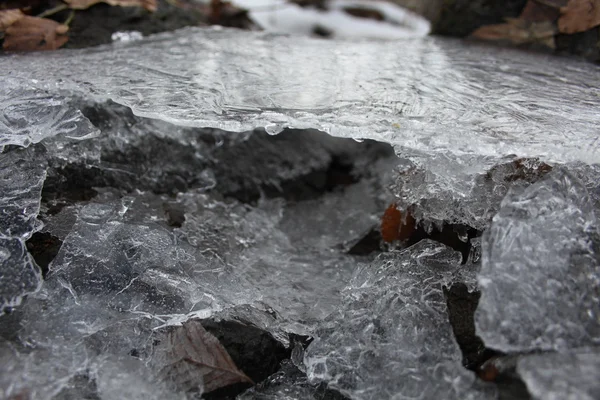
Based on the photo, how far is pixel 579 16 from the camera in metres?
2.33

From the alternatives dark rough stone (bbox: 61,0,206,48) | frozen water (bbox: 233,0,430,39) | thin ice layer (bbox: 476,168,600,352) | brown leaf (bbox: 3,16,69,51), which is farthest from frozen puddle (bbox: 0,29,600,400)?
frozen water (bbox: 233,0,430,39)

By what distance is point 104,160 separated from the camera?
74.4 inches

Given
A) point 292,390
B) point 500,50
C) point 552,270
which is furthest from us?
point 500,50

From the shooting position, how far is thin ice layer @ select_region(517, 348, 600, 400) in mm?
954

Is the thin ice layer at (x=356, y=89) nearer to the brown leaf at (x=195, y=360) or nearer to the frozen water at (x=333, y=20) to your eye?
the brown leaf at (x=195, y=360)

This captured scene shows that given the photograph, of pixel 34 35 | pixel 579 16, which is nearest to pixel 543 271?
pixel 579 16

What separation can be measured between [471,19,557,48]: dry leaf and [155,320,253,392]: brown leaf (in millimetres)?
2201

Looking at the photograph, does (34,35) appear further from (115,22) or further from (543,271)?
(543,271)

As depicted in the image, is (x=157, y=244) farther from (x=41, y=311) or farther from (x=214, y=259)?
(x=41, y=311)

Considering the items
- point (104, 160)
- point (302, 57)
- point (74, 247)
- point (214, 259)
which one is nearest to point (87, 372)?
point (74, 247)

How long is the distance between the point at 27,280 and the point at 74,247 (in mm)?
178

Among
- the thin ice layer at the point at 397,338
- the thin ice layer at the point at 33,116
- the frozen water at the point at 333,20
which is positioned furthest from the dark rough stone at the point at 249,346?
the frozen water at the point at 333,20

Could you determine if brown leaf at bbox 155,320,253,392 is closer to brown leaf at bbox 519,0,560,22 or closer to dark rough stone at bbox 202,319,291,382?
dark rough stone at bbox 202,319,291,382

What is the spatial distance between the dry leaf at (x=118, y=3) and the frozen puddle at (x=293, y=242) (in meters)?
0.48
